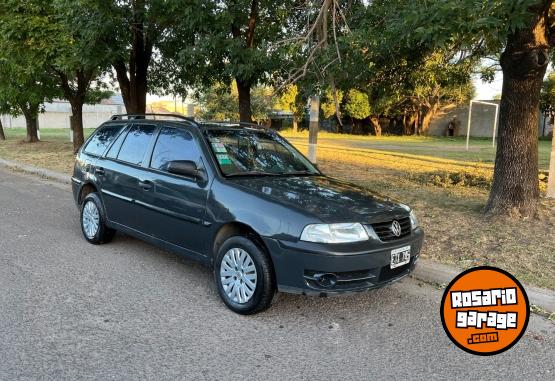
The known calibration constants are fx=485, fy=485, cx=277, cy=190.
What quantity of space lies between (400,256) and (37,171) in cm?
1238

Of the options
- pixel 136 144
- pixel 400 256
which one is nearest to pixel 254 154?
pixel 136 144

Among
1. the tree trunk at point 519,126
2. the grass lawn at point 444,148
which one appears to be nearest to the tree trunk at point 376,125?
the grass lawn at point 444,148

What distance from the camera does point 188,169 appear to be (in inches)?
182

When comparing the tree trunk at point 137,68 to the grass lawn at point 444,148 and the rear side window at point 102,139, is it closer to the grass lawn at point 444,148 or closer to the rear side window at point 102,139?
the rear side window at point 102,139

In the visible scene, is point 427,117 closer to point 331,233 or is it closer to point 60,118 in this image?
point 331,233

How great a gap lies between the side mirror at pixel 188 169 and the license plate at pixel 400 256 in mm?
1880

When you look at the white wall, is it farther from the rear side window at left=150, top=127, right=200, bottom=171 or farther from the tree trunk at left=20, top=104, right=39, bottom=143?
the rear side window at left=150, top=127, right=200, bottom=171

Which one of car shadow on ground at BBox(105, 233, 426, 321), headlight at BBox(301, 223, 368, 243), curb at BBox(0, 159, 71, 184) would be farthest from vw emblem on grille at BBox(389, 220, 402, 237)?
curb at BBox(0, 159, 71, 184)

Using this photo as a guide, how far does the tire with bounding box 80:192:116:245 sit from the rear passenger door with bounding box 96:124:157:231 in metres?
0.18

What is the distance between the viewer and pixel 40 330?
375cm

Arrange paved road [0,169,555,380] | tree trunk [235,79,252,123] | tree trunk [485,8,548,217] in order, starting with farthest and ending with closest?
tree trunk [235,79,252,123]
tree trunk [485,8,548,217]
paved road [0,169,555,380]

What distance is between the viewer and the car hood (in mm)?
3973

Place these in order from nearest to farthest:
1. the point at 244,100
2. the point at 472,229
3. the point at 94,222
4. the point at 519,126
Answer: the point at 94,222
the point at 472,229
the point at 519,126
the point at 244,100

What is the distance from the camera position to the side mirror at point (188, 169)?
4633 mm
